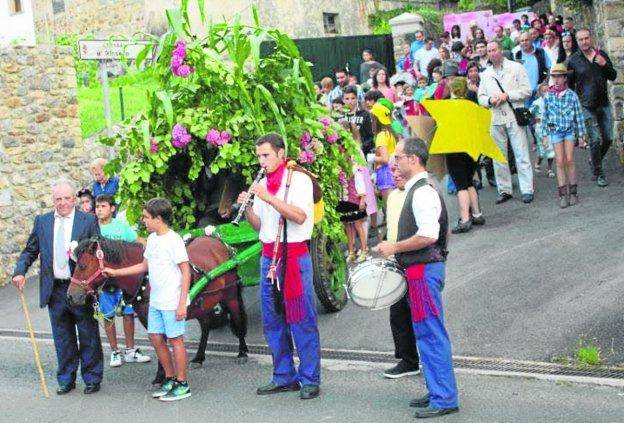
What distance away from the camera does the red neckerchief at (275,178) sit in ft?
28.4

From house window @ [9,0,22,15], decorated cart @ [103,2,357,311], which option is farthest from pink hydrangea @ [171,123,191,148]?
house window @ [9,0,22,15]

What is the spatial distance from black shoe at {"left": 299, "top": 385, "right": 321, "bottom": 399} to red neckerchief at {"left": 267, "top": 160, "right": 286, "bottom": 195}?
1.52 metres

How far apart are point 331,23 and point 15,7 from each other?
9.07 m

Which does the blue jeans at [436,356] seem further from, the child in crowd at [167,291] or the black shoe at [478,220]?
the black shoe at [478,220]

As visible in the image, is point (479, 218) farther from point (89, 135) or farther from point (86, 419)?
point (89, 135)

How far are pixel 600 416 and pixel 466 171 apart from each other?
656 cm

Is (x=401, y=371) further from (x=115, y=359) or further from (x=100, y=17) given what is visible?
(x=100, y=17)

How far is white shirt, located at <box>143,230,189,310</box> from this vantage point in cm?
898

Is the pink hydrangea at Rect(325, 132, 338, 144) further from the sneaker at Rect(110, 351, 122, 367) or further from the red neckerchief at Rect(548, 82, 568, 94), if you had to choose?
the red neckerchief at Rect(548, 82, 568, 94)

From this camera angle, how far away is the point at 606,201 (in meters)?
13.8

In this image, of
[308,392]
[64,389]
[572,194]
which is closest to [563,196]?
[572,194]

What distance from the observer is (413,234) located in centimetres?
787

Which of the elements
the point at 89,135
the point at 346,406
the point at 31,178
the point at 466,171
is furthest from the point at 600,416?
the point at 89,135

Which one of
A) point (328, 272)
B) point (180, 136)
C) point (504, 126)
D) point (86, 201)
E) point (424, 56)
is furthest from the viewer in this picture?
point (424, 56)
